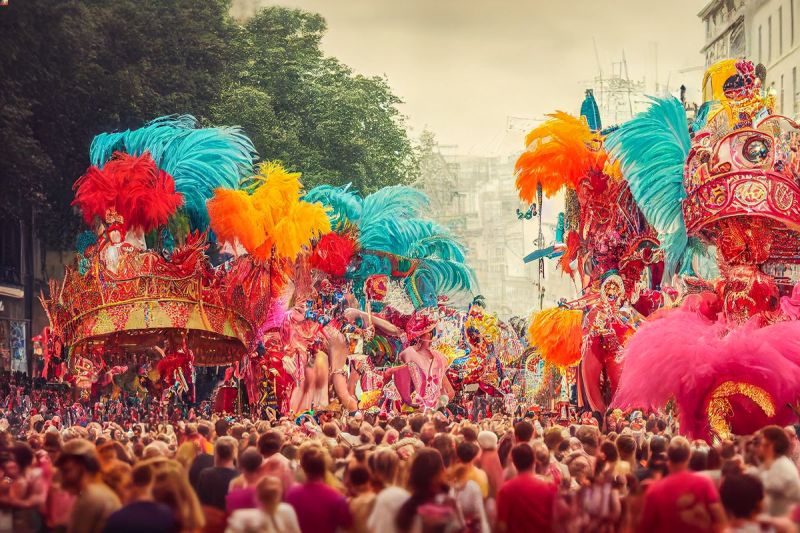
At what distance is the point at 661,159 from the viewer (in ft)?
64.0

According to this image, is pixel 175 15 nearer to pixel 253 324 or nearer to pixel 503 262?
pixel 253 324

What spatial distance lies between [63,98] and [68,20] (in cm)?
176

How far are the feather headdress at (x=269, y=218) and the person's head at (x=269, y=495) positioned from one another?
15.8 metres

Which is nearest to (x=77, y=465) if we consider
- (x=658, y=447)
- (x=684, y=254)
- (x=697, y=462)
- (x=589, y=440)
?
(x=697, y=462)

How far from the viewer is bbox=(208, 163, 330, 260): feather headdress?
81.5 feet

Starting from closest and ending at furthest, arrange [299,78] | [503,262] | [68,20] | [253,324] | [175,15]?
[253,324] < [68,20] < [175,15] < [299,78] < [503,262]

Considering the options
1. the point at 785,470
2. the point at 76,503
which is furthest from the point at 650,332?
the point at 76,503

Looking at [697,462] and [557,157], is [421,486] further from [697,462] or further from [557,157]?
[557,157]

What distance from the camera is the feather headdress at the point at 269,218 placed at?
24.8 metres

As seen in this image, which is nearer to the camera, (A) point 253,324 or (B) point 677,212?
(B) point 677,212

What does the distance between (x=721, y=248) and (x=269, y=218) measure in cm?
908

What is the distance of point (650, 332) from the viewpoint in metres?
17.1

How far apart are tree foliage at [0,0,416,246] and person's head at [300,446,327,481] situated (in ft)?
86.1

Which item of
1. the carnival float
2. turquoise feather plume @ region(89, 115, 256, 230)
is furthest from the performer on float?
turquoise feather plume @ region(89, 115, 256, 230)
